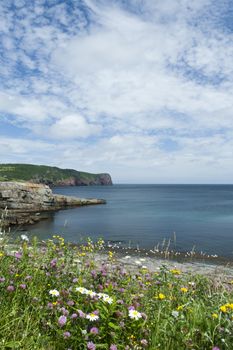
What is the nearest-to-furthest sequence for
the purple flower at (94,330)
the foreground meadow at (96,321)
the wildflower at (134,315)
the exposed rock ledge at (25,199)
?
the purple flower at (94,330)
the foreground meadow at (96,321)
the wildflower at (134,315)
the exposed rock ledge at (25,199)

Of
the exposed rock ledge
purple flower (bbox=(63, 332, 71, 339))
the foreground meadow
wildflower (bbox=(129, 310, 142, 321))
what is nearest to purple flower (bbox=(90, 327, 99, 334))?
the foreground meadow

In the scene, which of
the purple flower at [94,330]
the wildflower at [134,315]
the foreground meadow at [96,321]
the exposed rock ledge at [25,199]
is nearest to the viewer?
the purple flower at [94,330]

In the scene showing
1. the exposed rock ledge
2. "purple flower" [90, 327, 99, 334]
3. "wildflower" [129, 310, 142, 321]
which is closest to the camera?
"purple flower" [90, 327, 99, 334]

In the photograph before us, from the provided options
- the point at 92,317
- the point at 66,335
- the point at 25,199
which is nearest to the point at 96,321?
the point at 92,317

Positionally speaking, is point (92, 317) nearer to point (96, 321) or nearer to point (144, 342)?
point (96, 321)

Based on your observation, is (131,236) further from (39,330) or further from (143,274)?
(39,330)

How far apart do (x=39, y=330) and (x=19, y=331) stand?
0.26m

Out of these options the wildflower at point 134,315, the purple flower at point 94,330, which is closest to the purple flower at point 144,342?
the wildflower at point 134,315

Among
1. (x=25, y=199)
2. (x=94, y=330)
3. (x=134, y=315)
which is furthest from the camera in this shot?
(x=25, y=199)

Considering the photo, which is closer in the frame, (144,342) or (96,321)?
(144,342)

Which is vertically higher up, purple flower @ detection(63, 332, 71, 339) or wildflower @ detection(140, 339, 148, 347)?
purple flower @ detection(63, 332, 71, 339)

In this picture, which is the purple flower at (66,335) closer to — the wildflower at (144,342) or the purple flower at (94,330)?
the purple flower at (94,330)

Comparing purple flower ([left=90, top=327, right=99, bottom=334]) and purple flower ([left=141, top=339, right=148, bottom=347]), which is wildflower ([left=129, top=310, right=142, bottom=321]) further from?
purple flower ([left=90, top=327, right=99, bottom=334])

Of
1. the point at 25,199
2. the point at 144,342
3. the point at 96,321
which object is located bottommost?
the point at 25,199
